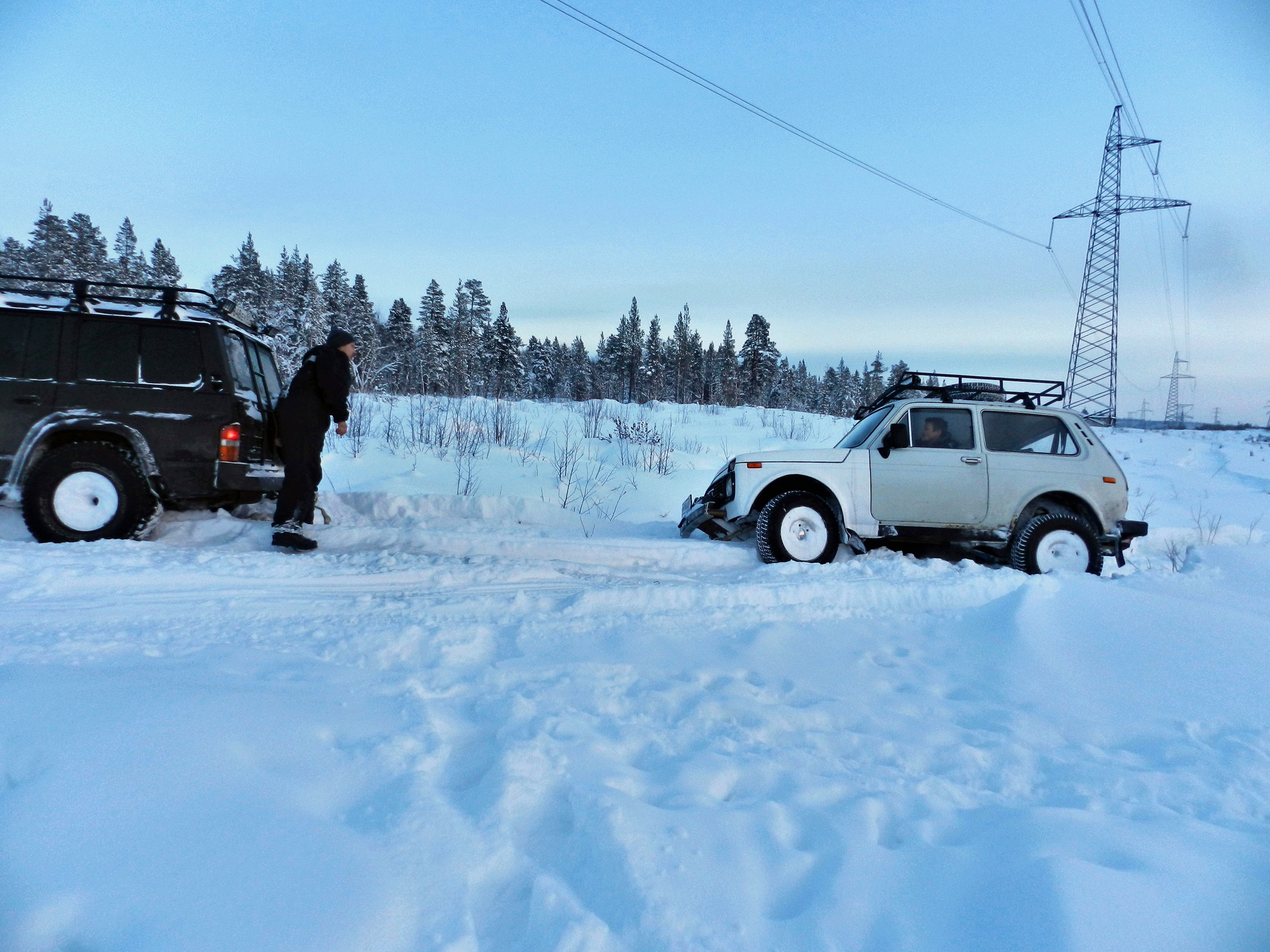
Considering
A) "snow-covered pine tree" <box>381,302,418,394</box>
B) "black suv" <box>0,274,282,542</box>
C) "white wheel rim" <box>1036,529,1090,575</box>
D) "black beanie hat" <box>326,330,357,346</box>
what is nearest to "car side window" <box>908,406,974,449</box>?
"white wheel rim" <box>1036,529,1090,575</box>

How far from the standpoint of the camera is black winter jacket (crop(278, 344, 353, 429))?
Result: 18.7ft

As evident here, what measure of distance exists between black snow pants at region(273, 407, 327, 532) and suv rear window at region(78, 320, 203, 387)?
99 centimetres

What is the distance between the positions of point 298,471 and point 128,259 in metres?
66.5

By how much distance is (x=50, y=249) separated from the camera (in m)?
41.4

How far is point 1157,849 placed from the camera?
1.84 meters

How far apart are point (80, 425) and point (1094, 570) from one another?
31.6 ft

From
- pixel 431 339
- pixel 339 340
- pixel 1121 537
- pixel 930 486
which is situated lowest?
pixel 1121 537

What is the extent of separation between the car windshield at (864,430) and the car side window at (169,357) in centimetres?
656

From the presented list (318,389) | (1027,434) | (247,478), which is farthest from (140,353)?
(1027,434)

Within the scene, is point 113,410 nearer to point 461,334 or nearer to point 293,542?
point 293,542

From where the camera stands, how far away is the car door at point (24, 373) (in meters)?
5.45

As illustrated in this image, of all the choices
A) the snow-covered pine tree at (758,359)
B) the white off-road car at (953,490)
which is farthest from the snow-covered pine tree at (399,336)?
the white off-road car at (953,490)

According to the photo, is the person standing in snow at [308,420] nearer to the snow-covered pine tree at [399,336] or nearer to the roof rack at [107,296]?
the roof rack at [107,296]

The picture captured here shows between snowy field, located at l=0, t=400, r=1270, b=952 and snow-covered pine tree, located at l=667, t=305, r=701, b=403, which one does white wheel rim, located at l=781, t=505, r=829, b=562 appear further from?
snow-covered pine tree, located at l=667, t=305, r=701, b=403
